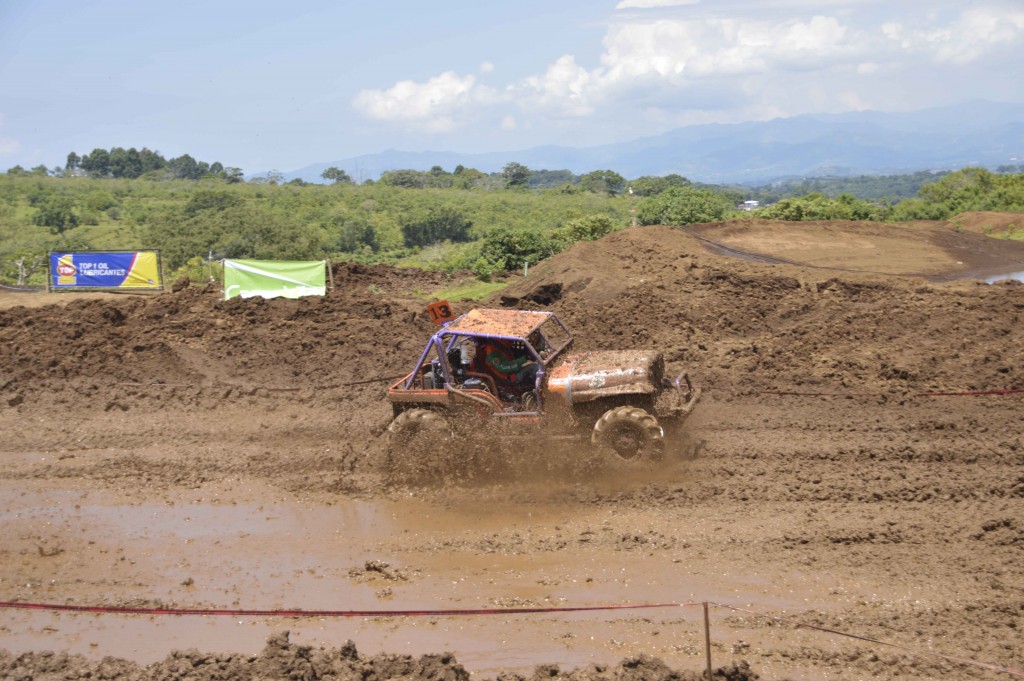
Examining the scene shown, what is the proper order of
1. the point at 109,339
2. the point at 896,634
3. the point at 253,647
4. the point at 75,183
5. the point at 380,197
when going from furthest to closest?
the point at 75,183, the point at 380,197, the point at 109,339, the point at 253,647, the point at 896,634

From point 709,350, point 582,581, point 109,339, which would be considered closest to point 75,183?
point 109,339

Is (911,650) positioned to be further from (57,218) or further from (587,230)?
(57,218)

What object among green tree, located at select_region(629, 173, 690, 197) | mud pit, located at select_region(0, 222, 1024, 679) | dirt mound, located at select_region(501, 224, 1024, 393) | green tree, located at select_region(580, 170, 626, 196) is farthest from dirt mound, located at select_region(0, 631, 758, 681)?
green tree, located at select_region(580, 170, 626, 196)

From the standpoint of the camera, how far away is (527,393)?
33.1ft

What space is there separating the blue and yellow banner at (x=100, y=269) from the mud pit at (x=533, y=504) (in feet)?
12.5

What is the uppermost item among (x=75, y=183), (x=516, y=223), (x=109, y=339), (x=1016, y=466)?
(x=75, y=183)

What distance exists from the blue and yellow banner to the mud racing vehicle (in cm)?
1262

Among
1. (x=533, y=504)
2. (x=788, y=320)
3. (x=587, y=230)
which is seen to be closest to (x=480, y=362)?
(x=533, y=504)

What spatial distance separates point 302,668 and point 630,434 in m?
4.40

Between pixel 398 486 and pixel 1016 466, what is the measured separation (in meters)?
6.75

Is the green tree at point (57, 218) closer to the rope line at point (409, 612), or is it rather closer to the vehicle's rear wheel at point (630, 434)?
the rope line at point (409, 612)

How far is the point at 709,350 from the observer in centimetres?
1442

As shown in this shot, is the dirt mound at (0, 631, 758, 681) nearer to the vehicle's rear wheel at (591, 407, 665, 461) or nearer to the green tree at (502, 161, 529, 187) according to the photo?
the vehicle's rear wheel at (591, 407, 665, 461)

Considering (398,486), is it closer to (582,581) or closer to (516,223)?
(582,581)
